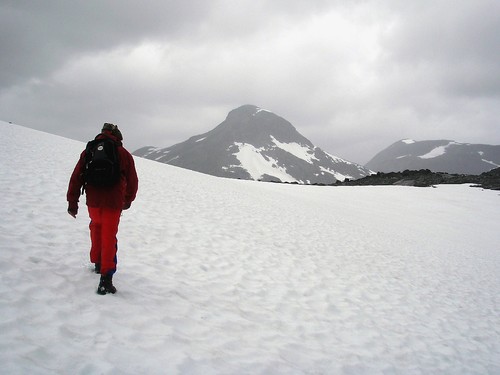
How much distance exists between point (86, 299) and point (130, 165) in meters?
2.32

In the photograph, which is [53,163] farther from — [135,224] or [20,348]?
[20,348]

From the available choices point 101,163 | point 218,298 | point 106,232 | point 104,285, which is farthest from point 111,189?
point 218,298

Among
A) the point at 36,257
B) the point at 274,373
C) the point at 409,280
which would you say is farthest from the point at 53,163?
the point at 409,280

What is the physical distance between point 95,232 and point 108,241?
1.29 ft

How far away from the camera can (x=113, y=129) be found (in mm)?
5020

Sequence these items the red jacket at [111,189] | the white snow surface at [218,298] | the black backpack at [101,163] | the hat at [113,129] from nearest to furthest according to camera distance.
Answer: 1. the white snow surface at [218,298]
2. the black backpack at [101,163]
3. the red jacket at [111,189]
4. the hat at [113,129]

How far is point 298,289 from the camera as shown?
7461mm

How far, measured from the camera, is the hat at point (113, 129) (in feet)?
16.1

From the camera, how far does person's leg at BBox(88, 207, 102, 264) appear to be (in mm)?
4805

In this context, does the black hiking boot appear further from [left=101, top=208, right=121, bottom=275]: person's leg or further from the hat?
the hat

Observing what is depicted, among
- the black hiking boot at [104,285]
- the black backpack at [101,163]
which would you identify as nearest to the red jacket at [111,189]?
the black backpack at [101,163]

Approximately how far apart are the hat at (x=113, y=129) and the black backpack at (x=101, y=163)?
0.30 meters

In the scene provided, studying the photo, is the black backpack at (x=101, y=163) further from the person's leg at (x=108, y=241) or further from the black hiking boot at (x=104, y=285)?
the black hiking boot at (x=104, y=285)

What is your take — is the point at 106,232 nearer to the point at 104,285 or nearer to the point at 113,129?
the point at 104,285
